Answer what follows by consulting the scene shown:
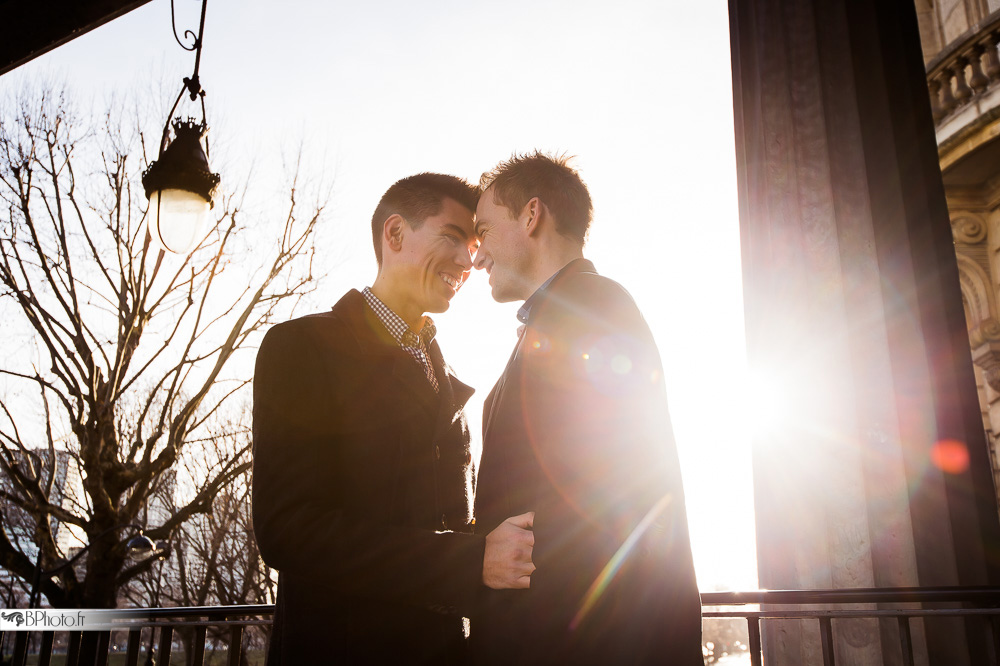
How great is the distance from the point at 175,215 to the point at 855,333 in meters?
3.62

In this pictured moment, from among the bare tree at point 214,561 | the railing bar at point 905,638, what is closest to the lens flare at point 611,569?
the railing bar at point 905,638

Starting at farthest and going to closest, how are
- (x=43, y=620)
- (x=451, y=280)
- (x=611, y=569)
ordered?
(x=43, y=620) < (x=451, y=280) < (x=611, y=569)

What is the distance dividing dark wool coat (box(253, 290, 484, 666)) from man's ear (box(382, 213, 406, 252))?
52 cm

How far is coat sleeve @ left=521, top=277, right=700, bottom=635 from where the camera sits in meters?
1.81

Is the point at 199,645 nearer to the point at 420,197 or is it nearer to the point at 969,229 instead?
the point at 420,197

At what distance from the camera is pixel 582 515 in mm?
1854

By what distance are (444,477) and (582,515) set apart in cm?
79

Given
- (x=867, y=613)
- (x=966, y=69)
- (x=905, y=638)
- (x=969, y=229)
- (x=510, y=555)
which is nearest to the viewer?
(x=510, y=555)

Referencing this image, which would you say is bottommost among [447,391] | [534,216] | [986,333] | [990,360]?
[447,391]

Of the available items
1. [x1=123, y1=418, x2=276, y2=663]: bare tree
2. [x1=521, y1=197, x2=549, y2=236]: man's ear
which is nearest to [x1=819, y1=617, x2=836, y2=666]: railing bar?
[x1=521, y1=197, x2=549, y2=236]: man's ear

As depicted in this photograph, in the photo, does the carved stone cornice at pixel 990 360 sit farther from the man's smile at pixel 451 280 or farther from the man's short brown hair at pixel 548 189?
the man's smile at pixel 451 280

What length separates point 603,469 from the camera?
6.23ft

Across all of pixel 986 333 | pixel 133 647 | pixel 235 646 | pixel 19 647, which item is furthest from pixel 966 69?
pixel 19 647

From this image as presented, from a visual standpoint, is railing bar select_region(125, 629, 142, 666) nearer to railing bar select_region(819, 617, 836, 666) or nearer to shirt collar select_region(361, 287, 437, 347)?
shirt collar select_region(361, 287, 437, 347)
